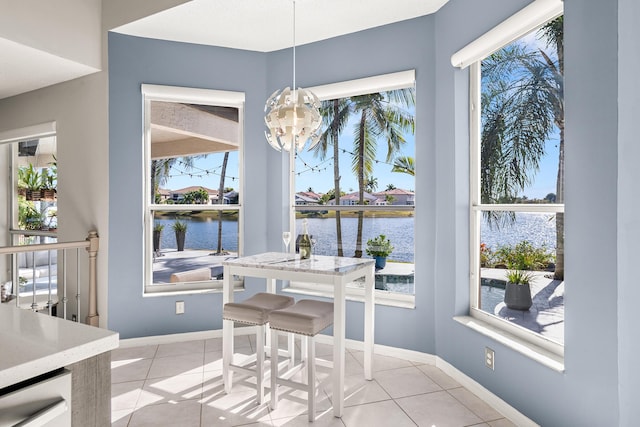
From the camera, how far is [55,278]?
167 inches

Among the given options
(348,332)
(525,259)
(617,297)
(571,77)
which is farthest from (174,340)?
(571,77)

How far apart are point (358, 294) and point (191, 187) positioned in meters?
1.82

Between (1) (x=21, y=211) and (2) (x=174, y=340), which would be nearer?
(2) (x=174, y=340)

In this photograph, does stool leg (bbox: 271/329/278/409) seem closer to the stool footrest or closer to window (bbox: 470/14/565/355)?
the stool footrest

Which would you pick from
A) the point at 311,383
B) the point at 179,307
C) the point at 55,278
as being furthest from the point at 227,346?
the point at 55,278

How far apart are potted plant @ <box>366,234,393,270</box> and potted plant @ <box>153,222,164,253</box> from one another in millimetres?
1892

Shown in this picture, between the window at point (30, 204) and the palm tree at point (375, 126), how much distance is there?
3.02 meters

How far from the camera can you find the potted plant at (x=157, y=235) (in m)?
3.69

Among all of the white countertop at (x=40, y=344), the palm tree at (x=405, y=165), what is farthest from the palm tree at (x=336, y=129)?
the white countertop at (x=40, y=344)

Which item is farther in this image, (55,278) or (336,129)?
(55,278)

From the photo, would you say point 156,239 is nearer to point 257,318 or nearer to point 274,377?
point 257,318

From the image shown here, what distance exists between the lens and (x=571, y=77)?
6.33ft

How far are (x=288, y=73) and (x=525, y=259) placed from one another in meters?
2.56

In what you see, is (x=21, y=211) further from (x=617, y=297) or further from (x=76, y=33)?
(x=617, y=297)
